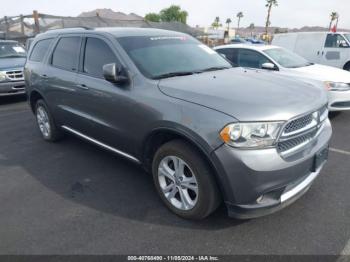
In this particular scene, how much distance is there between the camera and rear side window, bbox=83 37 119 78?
369 centimetres

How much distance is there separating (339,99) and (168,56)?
3999mm

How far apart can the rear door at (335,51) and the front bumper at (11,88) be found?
993 cm

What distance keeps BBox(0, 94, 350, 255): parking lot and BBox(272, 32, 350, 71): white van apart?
7.78 m

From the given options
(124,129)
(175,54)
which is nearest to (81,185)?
(124,129)

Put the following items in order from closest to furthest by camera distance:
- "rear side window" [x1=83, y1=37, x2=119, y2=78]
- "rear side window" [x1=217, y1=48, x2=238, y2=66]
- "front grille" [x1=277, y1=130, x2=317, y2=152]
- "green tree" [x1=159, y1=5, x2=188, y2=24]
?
1. "front grille" [x1=277, y1=130, x2=317, y2=152]
2. "rear side window" [x1=83, y1=37, x2=119, y2=78]
3. "rear side window" [x1=217, y1=48, x2=238, y2=66]
4. "green tree" [x1=159, y1=5, x2=188, y2=24]

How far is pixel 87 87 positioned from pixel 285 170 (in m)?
2.52

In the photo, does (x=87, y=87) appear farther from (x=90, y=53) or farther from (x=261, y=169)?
(x=261, y=169)

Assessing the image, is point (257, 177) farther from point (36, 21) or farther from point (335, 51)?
point (36, 21)

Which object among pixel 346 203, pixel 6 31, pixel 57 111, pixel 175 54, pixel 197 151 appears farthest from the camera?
pixel 6 31

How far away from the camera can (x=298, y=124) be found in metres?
2.72

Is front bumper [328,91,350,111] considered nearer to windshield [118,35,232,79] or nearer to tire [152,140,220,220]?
windshield [118,35,232,79]

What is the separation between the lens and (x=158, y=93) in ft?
9.97

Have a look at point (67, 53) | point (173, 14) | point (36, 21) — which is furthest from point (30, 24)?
point (173, 14)

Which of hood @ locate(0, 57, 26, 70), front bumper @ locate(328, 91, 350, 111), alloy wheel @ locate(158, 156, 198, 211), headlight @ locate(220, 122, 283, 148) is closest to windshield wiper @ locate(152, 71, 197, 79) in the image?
alloy wheel @ locate(158, 156, 198, 211)
